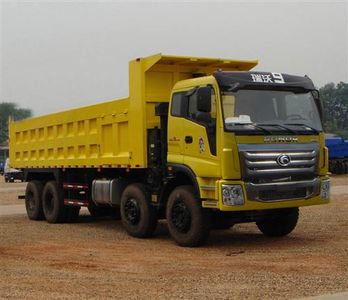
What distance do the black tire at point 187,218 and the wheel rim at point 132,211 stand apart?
1.10 meters

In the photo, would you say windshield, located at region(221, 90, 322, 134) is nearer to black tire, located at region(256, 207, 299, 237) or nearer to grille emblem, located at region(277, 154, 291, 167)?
grille emblem, located at region(277, 154, 291, 167)

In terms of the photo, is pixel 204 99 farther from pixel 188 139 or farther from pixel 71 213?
pixel 71 213

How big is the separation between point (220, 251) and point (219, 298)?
330 cm

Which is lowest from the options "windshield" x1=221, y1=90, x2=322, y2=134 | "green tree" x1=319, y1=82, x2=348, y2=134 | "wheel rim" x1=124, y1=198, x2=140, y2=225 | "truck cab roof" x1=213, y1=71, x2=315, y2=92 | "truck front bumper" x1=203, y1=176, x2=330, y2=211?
"wheel rim" x1=124, y1=198, x2=140, y2=225

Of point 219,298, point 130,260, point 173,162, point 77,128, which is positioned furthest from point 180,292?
point 77,128

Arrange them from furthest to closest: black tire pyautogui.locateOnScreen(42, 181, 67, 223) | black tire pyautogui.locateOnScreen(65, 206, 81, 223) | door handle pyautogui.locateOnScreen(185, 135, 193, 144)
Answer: black tire pyautogui.locateOnScreen(65, 206, 81, 223) → black tire pyautogui.locateOnScreen(42, 181, 67, 223) → door handle pyautogui.locateOnScreen(185, 135, 193, 144)

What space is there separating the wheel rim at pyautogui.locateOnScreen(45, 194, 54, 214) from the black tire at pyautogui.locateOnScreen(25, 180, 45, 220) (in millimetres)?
397

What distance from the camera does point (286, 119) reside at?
994cm

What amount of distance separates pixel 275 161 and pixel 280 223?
7.31ft

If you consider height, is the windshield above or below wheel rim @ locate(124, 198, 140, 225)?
above

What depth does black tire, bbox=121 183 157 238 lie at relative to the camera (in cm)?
1104

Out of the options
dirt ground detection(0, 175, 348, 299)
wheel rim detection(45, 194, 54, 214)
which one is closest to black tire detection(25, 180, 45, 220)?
wheel rim detection(45, 194, 54, 214)

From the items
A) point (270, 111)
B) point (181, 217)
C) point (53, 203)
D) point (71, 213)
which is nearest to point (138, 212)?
point (181, 217)

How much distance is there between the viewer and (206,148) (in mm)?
9523
